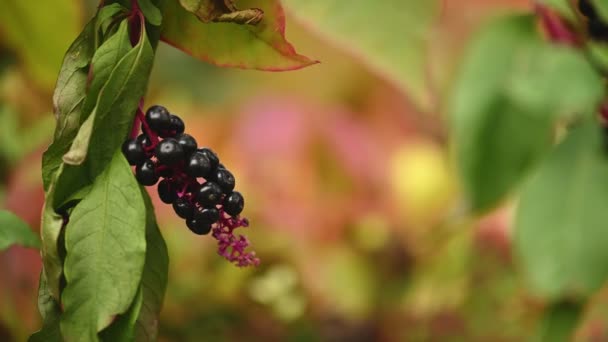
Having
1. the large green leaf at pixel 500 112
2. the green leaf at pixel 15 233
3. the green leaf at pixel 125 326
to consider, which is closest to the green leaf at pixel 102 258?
the green leaf at pixel 125 326

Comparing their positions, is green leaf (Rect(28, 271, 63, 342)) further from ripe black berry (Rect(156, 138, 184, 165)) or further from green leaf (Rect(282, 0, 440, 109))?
green leaf (Rect(282, 0, 440, 109))

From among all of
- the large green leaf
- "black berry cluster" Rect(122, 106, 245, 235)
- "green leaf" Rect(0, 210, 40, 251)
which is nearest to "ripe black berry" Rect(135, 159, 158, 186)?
"black berry cluster" Rect(122, 106, 245, 235)

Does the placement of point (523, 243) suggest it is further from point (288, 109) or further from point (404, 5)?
point (288, 109)

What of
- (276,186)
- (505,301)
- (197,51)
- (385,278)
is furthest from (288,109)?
(197,51)

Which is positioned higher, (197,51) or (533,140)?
(197,51)

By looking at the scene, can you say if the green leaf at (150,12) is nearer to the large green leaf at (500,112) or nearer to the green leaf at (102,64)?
the green leaf at (102,64)

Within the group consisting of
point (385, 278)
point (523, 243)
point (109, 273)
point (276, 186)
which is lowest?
point (385, 278)
